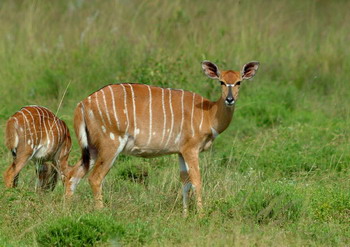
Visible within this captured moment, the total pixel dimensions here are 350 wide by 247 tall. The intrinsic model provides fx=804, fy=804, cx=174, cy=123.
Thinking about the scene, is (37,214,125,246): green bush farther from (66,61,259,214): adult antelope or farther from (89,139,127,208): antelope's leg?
(89,139,127,208): antelope's leg

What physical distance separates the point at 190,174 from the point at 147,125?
547 mm

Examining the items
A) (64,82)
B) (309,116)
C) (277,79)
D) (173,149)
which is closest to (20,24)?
(64,82)

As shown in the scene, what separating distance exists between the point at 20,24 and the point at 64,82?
190 centimetres

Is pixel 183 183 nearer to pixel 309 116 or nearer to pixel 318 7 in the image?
pixel 309 116

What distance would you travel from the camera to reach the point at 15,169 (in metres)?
6.79

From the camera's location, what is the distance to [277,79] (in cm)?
1031

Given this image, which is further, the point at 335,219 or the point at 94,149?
the point at 94,149

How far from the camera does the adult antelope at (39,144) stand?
6840mm

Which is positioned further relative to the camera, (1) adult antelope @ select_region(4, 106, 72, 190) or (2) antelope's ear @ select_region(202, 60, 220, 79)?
(2) antelope's ear @ select_region(202, 60, 220, 79)

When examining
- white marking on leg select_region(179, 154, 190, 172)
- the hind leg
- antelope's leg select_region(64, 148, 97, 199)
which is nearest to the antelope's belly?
white marking on leg select_region(179, 154, 190, 172)

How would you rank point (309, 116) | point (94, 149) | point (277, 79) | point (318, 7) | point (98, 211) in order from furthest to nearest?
point (318, 7) < point (277, 79) < point (309, 116) < point (94, 149) < point (98, 211)

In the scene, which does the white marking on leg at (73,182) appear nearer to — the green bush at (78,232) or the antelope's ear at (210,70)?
the green bush at (78,232)

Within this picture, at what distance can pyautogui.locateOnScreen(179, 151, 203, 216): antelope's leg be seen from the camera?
6.53 m

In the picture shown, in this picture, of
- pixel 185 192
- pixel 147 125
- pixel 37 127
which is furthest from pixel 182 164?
pixel 37 127
